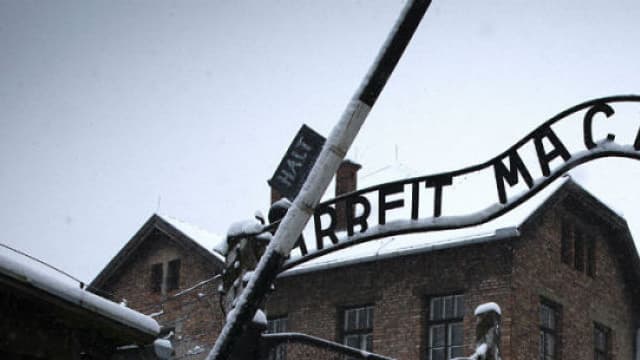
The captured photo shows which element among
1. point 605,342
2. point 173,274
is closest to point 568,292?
point 605,342

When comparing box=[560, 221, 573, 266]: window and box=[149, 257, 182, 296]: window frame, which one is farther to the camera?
box=[149, 257, 182, 296]: window frame

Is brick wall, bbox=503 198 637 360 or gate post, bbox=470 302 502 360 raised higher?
brick wall, bbox=503 198 637 360

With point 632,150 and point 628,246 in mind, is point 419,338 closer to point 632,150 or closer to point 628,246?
point 628,246

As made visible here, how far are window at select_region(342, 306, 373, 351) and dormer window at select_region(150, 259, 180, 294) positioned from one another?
16.2 ft

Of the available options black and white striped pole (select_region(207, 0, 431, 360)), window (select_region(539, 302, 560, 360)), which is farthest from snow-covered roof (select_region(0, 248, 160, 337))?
window (select_region(539, 302, 560, 360))

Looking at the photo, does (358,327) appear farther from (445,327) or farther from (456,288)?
(456,288)

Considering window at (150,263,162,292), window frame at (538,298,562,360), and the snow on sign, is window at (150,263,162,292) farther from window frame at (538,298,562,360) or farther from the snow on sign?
the snow on sign

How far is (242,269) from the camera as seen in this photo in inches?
362

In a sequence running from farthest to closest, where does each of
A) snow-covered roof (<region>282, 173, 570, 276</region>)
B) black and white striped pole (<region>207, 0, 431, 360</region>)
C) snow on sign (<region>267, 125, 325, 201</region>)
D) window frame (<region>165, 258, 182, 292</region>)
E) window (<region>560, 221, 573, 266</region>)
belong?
window frame (<region>165, 258, 182, 292</region>) < window (<region>560, 221, 573, 266</region>) < snow-covered roof (<region>282, 173, 570, 276</region>) < snow on sign (<region>267, 125, 325, 201</region>) < black and white striped pole (<region>207, 0, 431, 360</region>)

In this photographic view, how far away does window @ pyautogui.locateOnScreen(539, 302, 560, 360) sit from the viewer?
69.6 ft

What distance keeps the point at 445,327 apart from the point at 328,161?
1517 centimetres

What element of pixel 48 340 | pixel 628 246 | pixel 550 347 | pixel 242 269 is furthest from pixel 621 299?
pixel 48 340

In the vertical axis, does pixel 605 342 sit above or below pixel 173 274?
below

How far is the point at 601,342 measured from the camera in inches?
923
